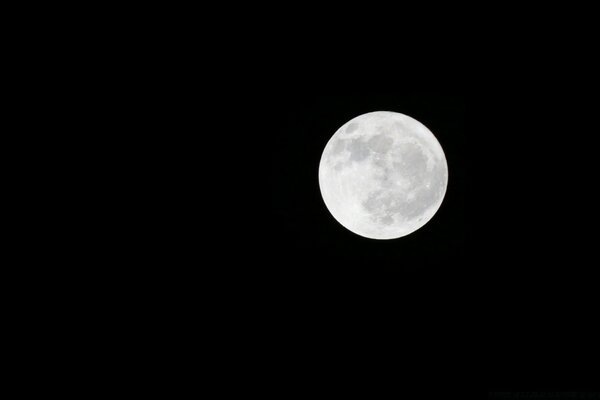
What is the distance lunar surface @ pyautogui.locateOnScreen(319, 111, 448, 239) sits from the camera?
2842mm

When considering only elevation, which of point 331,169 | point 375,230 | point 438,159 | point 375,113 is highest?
point 375,113

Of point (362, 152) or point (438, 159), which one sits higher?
point (438, 159)

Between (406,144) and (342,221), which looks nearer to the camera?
(406,144)

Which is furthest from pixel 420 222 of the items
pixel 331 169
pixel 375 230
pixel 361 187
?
pixel 331 169

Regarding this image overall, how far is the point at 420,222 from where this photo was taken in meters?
3.08

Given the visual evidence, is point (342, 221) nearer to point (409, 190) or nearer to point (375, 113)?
point (409, 190)

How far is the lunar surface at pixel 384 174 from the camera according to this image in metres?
2.84

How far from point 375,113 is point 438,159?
0.58m

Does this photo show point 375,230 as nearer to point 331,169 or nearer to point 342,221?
point 342,221

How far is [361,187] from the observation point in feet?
9.53

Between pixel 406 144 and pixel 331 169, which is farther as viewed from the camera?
pixel 331 169

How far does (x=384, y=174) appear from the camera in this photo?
2828mm

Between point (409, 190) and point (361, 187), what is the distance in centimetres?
34

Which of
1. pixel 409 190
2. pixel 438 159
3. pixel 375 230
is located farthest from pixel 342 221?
pixel 438 159
